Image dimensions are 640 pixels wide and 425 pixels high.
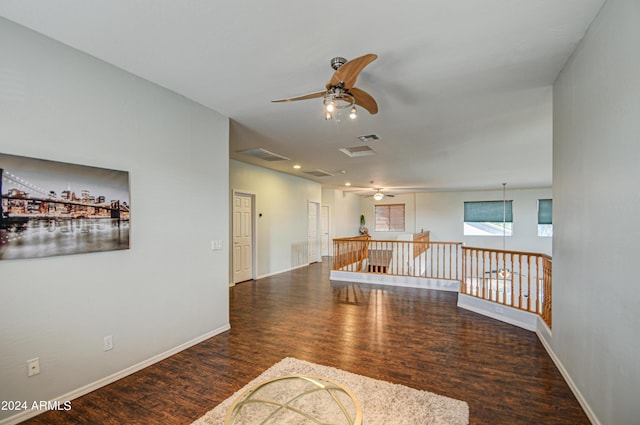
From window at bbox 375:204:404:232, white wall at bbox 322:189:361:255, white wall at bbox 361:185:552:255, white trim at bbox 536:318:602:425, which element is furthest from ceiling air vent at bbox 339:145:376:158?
window at bbox 375:204:404:232

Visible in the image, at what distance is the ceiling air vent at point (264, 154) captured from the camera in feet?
17.7

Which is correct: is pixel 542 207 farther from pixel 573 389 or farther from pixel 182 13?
pixel 182 13

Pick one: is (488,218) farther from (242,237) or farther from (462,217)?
(242,237)

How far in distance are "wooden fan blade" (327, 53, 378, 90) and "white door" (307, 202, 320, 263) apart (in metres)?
7.22

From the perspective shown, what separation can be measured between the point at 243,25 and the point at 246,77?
0.73m

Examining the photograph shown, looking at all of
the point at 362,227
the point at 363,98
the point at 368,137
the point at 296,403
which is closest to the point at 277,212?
the point at 368,137

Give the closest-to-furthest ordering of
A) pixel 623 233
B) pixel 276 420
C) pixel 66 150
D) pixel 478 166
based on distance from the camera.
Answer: pixel 623 233
pixel 276 420
pixel 66 150
pixel 478 166

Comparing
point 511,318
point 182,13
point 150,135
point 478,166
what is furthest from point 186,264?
point 478,166

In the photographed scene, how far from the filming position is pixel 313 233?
31.2 feet

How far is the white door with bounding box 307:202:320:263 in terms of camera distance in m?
9.26

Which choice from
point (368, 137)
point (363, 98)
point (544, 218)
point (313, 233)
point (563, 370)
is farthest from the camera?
point (544, 218)

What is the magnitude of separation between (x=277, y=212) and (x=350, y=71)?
575cm

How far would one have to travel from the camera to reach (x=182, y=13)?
189 centimetres

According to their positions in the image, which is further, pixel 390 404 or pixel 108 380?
pixel 108 380
